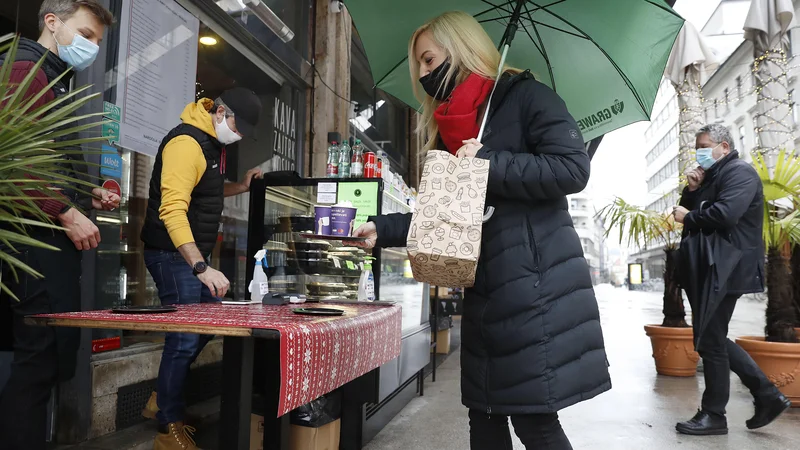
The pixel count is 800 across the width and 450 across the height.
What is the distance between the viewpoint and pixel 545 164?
148 cm

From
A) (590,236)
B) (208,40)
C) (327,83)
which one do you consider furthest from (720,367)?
(590,236)

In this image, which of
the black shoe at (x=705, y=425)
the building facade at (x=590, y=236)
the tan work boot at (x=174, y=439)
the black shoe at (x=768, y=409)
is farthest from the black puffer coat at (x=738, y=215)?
the building facade at (x=590, y=236)

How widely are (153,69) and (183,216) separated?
1.34 m

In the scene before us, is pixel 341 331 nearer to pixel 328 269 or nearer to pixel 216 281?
pixel 216 281

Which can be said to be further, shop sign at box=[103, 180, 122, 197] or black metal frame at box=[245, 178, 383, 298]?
black metal frame at box=[245, 178, 383, 298]

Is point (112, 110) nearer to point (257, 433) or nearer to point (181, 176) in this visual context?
point (181, 176)

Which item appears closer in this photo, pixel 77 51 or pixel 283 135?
pixel 77 51

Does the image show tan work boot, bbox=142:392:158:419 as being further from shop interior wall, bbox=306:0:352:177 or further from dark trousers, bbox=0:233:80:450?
shop interior wall, bbox=306:0:352:177

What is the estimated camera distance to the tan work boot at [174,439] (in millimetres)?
2609

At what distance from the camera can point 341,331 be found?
6.11 ft

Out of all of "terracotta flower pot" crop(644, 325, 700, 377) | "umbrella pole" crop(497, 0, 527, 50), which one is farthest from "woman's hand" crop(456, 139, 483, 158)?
"terracotta flower pot" crop(644, 325, 700, 377)

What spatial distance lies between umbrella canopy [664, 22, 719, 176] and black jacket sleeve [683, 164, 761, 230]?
3149 mm

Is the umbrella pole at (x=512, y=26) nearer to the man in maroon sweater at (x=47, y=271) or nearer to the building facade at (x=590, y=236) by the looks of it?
the man in maroon sweater at (x=47, y=271)

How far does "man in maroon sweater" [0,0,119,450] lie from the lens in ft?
6.30
